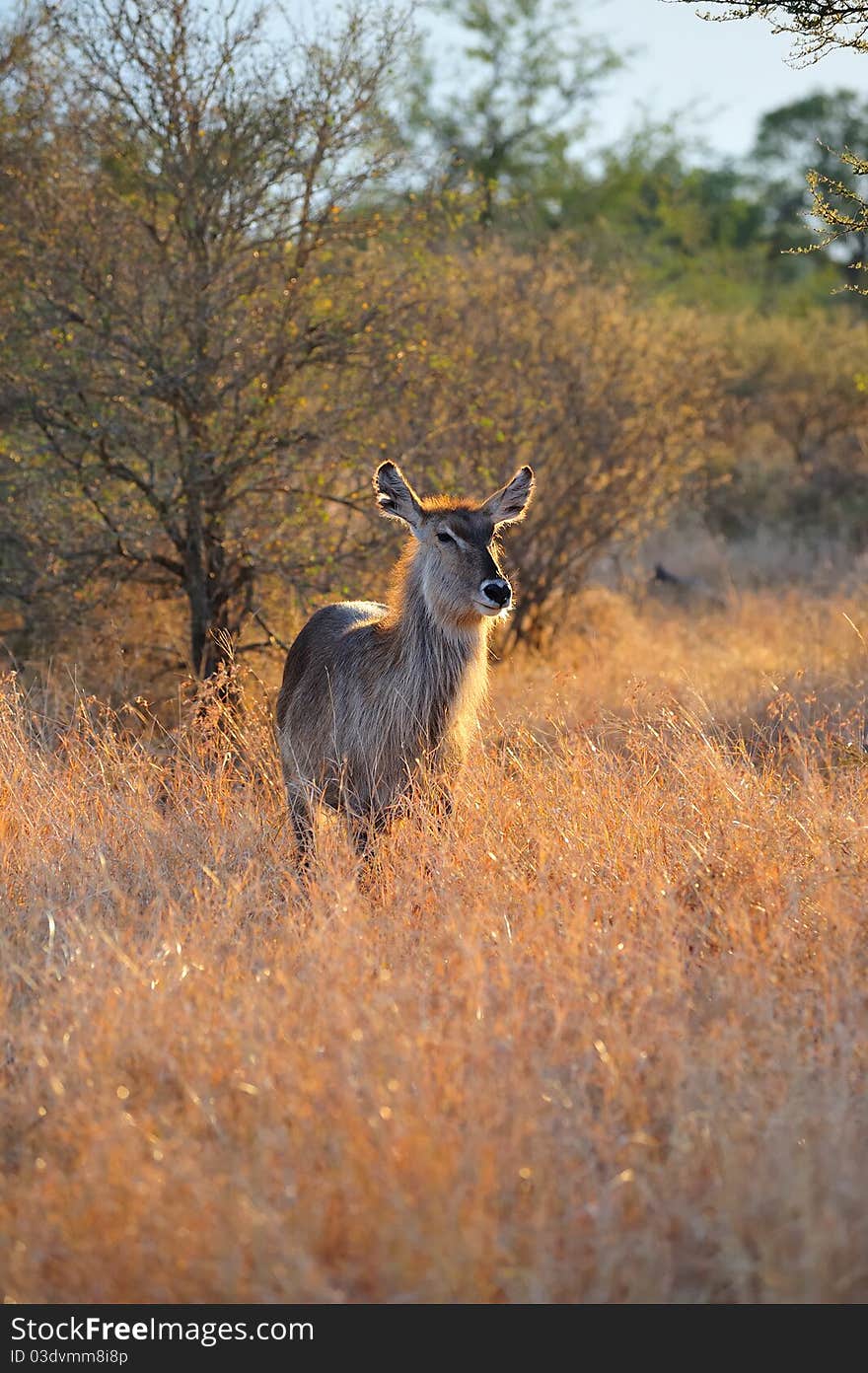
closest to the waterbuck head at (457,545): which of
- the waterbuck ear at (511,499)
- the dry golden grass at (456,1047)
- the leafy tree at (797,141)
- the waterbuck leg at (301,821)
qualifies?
the waterbuck ear at (511,499)

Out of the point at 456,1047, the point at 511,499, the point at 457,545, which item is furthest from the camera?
the point at 511,499

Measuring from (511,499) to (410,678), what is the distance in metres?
0.99

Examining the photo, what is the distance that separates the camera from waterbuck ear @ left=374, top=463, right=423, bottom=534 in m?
5.97

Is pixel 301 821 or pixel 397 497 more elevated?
pixel 397 497

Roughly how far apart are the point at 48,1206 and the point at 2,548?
6.23 metres

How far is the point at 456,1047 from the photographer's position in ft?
11.4

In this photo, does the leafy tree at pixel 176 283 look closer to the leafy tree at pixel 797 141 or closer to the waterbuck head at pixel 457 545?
the waterbuck head at pixel 457 545

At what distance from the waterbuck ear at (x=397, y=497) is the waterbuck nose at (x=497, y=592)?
0.63m

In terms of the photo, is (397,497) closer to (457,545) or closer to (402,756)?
(457,545)

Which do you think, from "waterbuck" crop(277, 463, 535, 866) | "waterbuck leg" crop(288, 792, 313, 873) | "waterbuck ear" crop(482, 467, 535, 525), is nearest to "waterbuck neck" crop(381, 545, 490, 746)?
"waterbuck" crop(277, 463, 535, 866)

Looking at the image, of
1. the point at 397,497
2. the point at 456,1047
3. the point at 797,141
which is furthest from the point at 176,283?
the point at 797,141

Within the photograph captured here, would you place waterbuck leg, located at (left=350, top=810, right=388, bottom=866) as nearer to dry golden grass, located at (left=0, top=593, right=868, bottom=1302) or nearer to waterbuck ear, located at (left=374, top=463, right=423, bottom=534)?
dry golden grass, located at (left=0, top=593, right=868, bottom=1302)

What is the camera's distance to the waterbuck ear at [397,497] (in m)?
5.97

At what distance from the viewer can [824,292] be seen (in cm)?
2517
